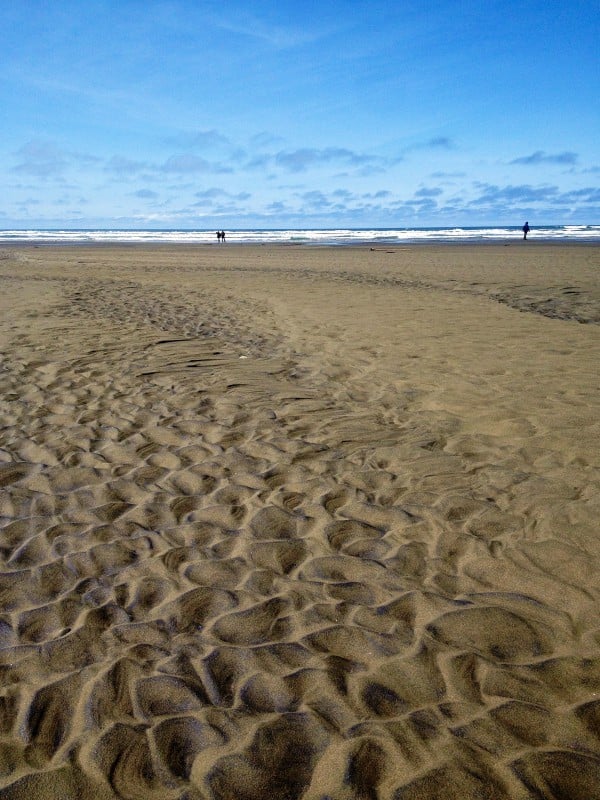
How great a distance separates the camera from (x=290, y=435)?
5070mm

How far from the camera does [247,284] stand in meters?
16.8

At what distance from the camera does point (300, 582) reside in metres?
3.11

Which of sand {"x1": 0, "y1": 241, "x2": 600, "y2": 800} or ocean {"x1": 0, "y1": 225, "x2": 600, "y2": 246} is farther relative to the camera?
ocean {"x1": 0, "y1": 225, "x2": 600, "y2": 246}

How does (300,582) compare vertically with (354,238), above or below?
below

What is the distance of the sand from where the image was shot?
212 cm

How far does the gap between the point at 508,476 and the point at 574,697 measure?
80.8 inches

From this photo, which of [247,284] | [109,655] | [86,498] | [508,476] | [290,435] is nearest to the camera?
[109,655]

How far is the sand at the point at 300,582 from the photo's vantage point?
212cm

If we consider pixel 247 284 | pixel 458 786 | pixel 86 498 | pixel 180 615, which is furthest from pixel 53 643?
pixel 247 284

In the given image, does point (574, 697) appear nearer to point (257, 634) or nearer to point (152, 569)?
point (257, 634)

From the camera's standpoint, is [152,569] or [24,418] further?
[24,418]

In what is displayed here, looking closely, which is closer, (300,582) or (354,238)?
(300,582)

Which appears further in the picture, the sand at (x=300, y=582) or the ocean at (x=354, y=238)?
the ocean at (x=354, y=238)

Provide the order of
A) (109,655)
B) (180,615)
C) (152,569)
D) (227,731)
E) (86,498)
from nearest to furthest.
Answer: (227,731), (109,655), (180,615), (152,569), (86,498)
